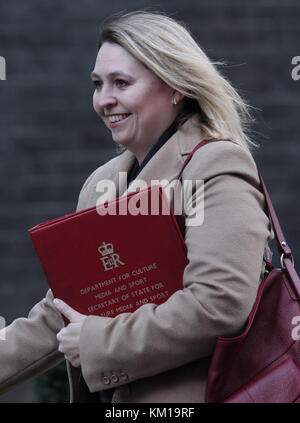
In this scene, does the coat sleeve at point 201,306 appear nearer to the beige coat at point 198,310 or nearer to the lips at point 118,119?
the beige coat at point 198,310

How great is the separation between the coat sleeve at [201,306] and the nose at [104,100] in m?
0.48

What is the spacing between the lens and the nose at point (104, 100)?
2932 millimetres

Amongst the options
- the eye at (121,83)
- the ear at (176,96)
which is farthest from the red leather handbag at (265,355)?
the eye at (121,83)

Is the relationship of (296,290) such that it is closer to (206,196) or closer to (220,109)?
(206,196)

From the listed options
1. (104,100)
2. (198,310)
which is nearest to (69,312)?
(198,310)

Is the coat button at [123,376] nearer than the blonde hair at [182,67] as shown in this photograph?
Yes

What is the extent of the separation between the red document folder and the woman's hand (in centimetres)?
4

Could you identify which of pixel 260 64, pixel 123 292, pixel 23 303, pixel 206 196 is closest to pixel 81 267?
pixel 123 292

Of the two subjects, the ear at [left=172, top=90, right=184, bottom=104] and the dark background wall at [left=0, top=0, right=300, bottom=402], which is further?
the dark background wall at [left=0, top=0, right=300, bottom=402]

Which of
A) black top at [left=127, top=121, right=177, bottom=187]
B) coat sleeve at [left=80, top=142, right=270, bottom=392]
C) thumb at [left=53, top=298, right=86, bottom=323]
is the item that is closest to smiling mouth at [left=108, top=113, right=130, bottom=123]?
black top at [left=127, top=121, right=177, bottom=187]

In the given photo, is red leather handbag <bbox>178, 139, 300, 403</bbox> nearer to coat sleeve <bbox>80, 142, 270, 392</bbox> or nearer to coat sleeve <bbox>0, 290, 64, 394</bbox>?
coat sleeve <bbox>80, 142, 270, 392</bbox>

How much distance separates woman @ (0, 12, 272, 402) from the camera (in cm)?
251

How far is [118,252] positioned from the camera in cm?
263

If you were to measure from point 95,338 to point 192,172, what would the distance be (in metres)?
0.57
